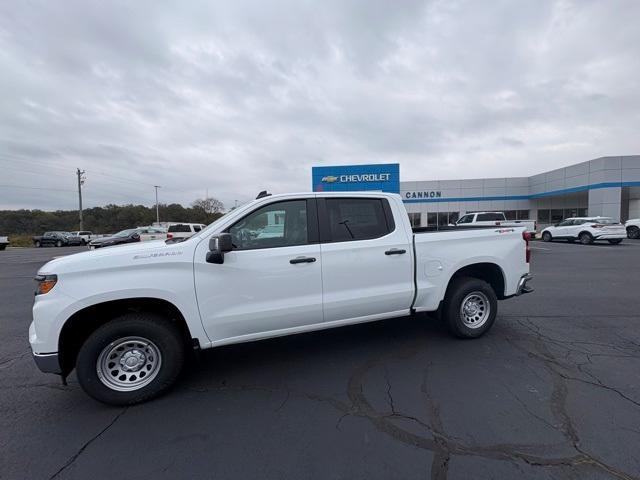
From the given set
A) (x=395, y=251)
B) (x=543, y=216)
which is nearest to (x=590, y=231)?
(x=543, y=216)

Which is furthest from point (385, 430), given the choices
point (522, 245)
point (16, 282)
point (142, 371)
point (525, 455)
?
point (16, 282)

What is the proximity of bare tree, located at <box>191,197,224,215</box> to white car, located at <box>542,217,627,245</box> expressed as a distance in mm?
76461

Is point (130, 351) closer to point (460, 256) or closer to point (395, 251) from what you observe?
point (395, 251)

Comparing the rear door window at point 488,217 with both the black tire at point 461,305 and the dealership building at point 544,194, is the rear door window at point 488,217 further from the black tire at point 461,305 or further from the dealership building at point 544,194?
the black tire at point 461,305

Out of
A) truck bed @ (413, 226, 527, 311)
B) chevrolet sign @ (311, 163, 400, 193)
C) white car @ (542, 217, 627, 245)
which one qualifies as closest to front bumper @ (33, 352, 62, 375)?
truck bed @ (413, 226, 527, 311)

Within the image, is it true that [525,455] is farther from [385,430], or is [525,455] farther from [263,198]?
[263,198]

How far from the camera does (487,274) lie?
4805 mm

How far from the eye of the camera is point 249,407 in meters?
3.00

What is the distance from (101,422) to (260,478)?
64.9 inches

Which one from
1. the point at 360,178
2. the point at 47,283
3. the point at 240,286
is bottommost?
the point at 240,286

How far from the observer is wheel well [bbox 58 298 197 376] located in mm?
2990

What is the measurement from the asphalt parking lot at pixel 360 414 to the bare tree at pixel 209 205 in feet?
280

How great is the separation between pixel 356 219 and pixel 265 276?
1.32m

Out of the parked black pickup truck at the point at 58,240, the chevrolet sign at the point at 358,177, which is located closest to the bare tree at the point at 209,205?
the parked black pickup truck at the point at 58,240
